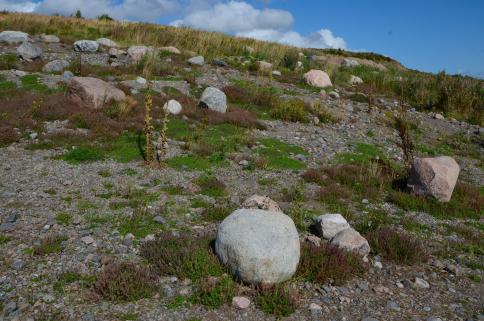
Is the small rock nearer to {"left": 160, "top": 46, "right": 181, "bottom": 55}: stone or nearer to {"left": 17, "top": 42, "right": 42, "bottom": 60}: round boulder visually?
{"left": 17, "top": 42, "right": 42, "bottom": 60}: round boulder

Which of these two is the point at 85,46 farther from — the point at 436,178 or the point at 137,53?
the point at 436,178

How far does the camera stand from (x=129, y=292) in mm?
6508

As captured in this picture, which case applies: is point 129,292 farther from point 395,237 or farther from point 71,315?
point 395,237

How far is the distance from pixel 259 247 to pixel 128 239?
2925 millimetres

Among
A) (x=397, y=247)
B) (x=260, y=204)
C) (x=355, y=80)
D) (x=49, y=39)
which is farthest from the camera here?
(x=355, y=80)

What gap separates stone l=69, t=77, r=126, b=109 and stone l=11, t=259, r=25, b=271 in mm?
10232

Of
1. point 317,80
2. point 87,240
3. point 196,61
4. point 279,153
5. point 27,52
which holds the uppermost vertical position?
point 317,80

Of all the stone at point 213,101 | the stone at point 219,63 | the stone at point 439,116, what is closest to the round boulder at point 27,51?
the stone at point 219,63

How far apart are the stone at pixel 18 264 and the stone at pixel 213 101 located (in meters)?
12.0

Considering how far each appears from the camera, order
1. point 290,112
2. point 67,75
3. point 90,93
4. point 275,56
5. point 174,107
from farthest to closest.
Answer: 1. point 275,56
2. point 67,75
3. point 290,112
4. point 174,107
5. point 90,93

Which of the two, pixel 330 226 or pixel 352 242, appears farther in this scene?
pixel 330 226

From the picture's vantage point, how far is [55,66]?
2122 centimetres

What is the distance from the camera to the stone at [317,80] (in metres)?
26.6

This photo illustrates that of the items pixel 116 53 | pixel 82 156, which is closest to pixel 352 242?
pixel 82 156
